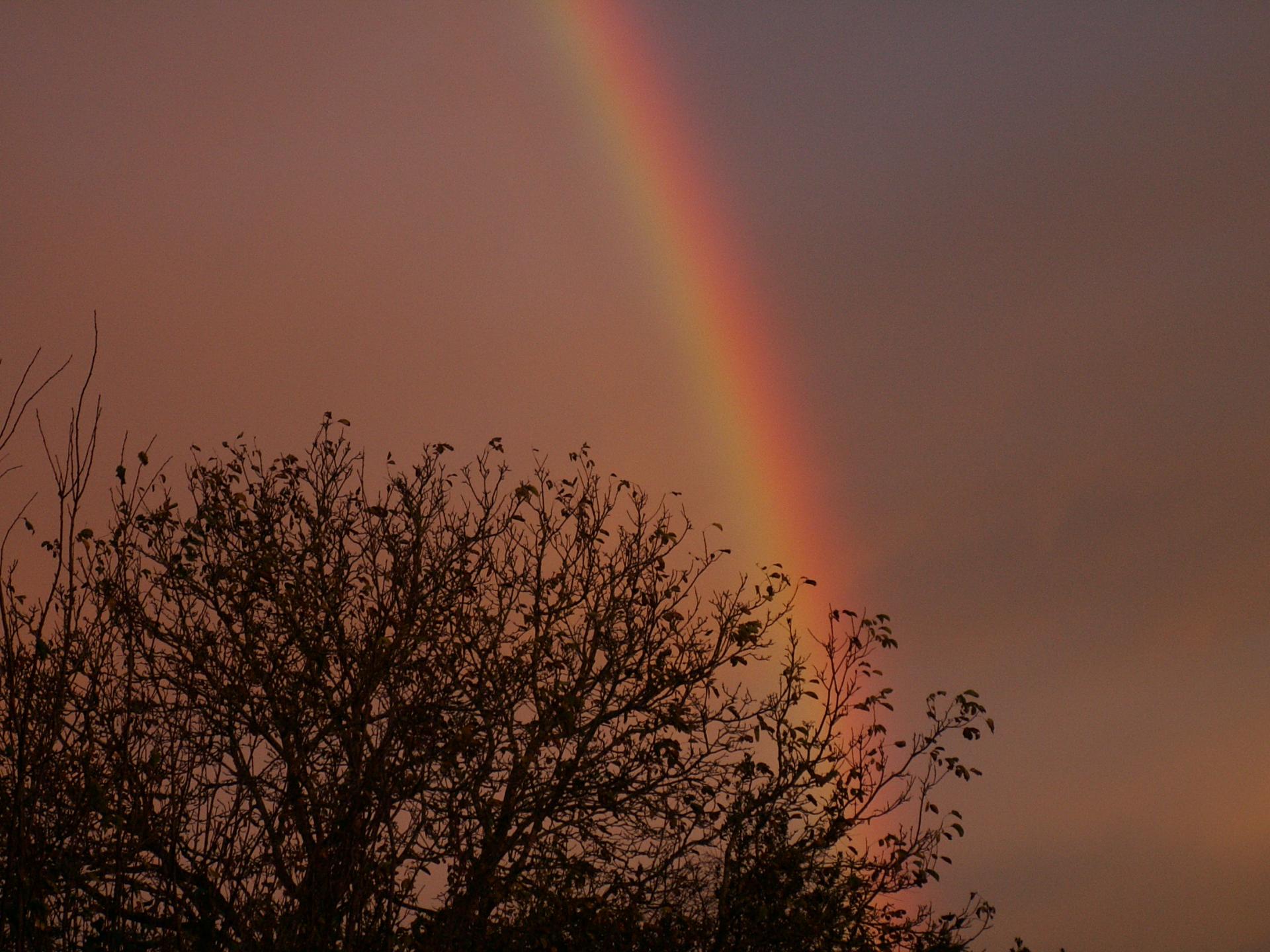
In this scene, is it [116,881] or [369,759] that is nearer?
[116,881]

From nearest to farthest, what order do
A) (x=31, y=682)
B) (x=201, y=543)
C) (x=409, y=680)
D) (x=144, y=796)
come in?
(x=31, y=682), (x=144, y=796), (x=409, y=680), (x=201, y=543)

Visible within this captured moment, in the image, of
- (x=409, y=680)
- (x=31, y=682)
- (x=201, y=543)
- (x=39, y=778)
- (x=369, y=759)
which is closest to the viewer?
(x=31, y=682)

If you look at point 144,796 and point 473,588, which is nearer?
point 144,796

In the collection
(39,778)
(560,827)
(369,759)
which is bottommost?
(39,778)

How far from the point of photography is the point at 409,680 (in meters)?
8.27

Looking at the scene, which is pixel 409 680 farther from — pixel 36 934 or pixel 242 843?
pixel 36 934

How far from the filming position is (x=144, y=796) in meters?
3.97

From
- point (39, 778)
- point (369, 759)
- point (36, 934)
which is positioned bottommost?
point (36, 934)

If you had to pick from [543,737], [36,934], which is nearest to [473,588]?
[543,737]

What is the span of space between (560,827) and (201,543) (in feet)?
15.5

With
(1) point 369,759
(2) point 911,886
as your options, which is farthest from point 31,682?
(2) point 911,886

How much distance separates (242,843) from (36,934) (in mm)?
767

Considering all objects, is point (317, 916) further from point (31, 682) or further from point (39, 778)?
point (31, 682)

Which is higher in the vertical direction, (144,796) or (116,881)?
(144,796)
